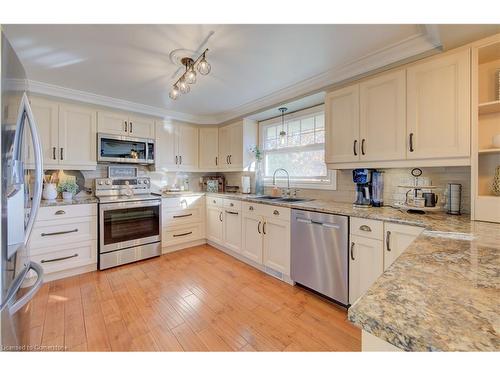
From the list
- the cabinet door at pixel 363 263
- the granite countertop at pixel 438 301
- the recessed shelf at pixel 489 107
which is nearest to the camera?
the granite countertop at pixel 438 301

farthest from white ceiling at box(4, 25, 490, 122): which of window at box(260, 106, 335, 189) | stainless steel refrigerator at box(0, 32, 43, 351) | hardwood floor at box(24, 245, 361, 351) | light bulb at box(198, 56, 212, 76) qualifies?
hardwood floor at box(24, 245, 361, 351)

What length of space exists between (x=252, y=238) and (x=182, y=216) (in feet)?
4.30

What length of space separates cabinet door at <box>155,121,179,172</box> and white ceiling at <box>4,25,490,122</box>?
84 cm

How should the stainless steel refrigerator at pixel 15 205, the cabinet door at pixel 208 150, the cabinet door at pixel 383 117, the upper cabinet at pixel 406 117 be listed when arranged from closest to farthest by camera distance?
the stainless steel refrigerator at pixel 15 205, the upper cabinet at pixel 406 117, the cabinet door at pixel 383 117, the cabinet door at pixel 208 150

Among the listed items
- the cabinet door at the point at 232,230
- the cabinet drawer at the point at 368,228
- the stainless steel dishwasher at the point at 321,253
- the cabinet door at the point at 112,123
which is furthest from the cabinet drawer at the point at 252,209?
the cabinet door at the point at 112,123

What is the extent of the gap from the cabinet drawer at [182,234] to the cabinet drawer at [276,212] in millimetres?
1503

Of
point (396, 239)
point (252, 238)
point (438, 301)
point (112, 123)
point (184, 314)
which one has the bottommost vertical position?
point (184, 314)

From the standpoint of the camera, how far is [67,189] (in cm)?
283

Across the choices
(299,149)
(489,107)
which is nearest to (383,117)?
(489,107)

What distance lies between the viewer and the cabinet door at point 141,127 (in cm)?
329

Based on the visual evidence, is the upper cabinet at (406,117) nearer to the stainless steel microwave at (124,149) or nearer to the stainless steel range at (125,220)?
the stainless steel range at (125,220)

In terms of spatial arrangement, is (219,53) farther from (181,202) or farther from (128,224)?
(128,224)
